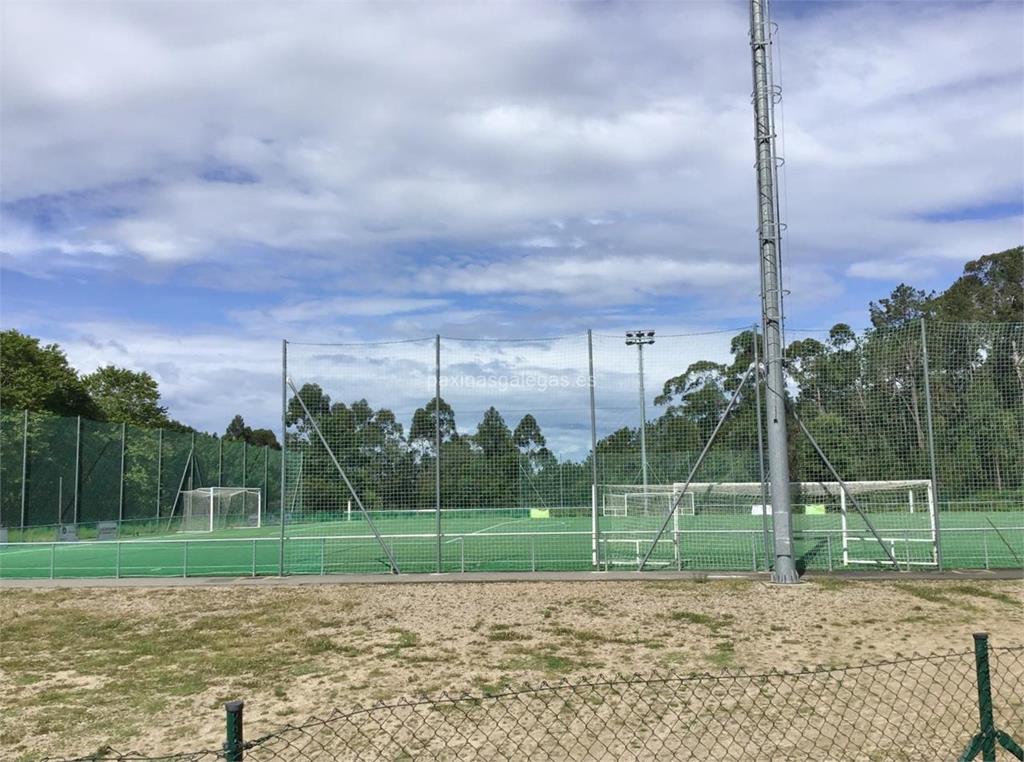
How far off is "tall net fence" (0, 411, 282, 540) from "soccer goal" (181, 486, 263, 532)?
786 mm

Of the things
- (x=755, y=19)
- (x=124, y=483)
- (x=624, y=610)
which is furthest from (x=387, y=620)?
(x=124, y=483)

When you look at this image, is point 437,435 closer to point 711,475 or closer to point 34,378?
point 711,475

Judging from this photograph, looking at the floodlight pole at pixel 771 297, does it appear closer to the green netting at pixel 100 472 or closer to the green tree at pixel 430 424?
the green tree at pixel 430 424

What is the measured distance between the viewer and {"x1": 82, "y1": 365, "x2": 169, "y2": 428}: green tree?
6094cm

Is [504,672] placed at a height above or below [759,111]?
below

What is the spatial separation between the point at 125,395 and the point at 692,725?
64633 mm

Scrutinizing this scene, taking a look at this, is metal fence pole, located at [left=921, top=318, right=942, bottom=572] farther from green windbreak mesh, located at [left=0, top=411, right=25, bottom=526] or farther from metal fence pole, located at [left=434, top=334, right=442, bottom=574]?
green windbreak mesh, located at [left=0, top=411, right=25, bottom=526]

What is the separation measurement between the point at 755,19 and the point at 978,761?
1191cm

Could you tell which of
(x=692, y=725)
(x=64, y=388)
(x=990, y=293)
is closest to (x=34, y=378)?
(x=64, y=388)

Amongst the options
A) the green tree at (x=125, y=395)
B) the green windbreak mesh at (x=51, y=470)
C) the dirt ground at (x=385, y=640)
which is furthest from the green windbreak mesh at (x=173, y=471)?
the dirt ground at (x=385, y=640)

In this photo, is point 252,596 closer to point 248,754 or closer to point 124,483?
point 248,754

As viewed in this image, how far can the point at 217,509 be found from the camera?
4384 cm

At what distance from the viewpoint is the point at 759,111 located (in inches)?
533

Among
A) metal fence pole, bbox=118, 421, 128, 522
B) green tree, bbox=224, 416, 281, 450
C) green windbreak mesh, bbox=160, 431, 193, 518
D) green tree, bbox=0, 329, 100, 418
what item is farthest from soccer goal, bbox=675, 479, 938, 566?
green tree, bbox=224, 416, 281, 450
